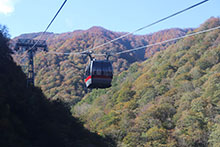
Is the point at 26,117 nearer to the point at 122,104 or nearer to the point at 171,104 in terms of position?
the point at 171,104

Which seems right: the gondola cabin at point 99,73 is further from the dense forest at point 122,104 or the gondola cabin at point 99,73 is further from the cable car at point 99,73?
the dense forest at point 122,104

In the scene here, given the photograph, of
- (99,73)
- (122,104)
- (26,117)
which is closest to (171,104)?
(122,104)

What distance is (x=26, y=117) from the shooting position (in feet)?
110

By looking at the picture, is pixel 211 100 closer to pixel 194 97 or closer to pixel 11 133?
pixel 194 97

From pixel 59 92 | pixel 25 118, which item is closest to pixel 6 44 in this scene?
pixel 25 118

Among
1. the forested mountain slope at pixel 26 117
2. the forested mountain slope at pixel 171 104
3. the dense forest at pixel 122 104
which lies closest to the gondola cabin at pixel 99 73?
the forested mountain slope at pixel 26 117

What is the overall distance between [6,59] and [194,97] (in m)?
48.3

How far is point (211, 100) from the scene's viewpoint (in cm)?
6681

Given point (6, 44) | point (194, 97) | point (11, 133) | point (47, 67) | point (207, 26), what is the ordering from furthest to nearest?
point (47, 67) → point (207, 26) → point (194, 97) → point (6, 44) → point (11, 133)

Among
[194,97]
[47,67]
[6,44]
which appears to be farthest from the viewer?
[47,67]

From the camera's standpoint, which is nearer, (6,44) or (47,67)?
(6,44)

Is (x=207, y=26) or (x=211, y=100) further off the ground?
(x=207, y=26)

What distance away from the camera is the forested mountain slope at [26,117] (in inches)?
1122

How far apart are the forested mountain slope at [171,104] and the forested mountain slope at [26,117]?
17863mm
